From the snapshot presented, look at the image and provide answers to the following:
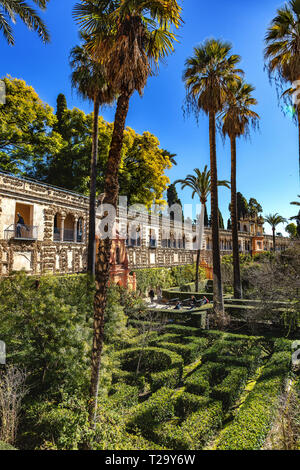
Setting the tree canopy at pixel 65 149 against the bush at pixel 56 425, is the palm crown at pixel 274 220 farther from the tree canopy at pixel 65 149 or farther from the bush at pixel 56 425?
the bush at pixel 56 425

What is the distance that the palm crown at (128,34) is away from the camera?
22.9 feet

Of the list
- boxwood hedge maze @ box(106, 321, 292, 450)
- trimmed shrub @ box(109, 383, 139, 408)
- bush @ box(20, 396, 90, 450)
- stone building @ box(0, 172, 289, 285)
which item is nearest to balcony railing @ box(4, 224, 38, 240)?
stone building @ box(0, 172, 289, 285)

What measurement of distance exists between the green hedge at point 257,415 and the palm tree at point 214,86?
623 centimetres

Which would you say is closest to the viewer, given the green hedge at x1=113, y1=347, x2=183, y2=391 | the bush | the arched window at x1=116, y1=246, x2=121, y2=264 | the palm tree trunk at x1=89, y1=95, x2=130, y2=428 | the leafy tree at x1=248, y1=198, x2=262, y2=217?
the bush

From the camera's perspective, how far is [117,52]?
275 inches

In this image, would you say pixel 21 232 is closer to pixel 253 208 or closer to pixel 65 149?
pixel 65 149

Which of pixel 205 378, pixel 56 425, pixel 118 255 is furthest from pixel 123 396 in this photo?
pixel 118 255

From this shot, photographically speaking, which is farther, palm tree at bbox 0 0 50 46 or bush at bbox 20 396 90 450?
palm tree at bbox 0 0 50 46

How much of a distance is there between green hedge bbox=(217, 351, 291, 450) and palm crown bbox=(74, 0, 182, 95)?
9082 mm

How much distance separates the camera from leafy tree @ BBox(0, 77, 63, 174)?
842 inches

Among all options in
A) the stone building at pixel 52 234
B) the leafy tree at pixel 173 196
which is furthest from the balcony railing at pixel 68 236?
the leafy tree at pixel 173 196

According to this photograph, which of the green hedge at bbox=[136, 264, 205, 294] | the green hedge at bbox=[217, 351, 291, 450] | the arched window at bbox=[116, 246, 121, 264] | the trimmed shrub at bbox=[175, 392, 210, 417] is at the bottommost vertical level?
the trimmed shrub at bbox=[175, 392, 210, 417]

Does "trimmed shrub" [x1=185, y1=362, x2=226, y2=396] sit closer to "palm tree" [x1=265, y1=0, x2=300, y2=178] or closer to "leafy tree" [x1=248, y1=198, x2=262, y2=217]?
"palm tree" [x1=265, y1=0, x2=300, y2=178]

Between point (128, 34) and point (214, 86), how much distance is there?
9691 millimetres
